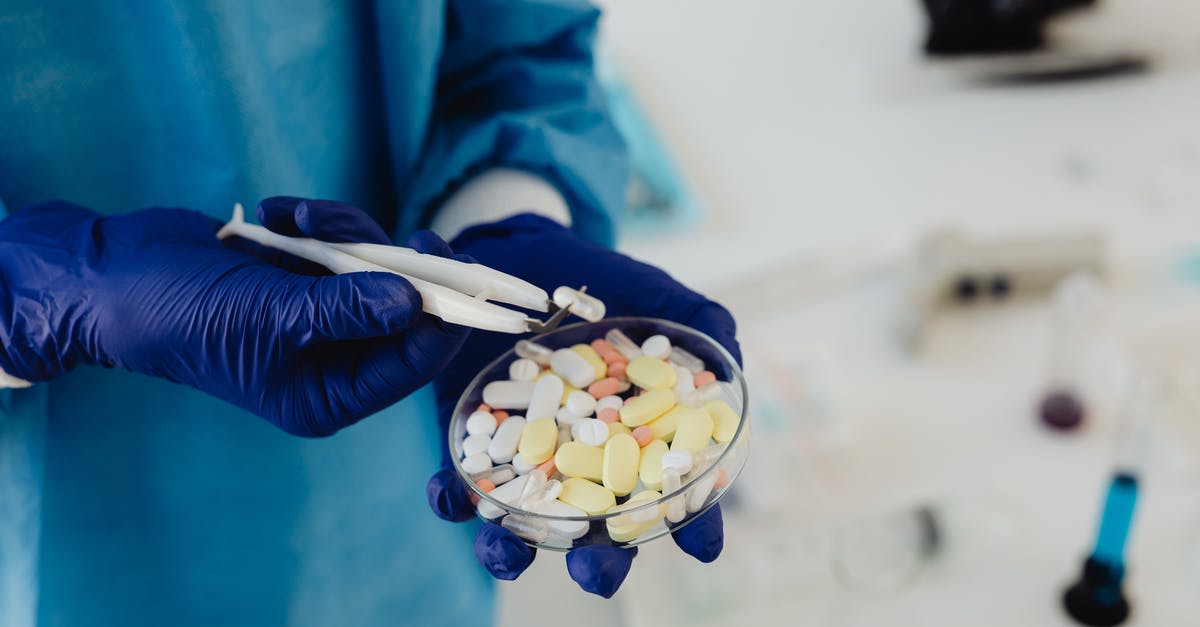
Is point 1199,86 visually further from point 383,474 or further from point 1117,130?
point 383,474

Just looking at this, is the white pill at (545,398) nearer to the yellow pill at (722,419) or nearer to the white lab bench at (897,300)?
the yellow pill at (722,419)

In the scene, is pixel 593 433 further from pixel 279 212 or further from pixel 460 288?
pixel 279 212

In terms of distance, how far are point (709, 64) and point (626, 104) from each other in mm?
230

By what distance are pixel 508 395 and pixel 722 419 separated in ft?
0.43

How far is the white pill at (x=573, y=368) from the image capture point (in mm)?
649

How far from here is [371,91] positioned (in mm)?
789

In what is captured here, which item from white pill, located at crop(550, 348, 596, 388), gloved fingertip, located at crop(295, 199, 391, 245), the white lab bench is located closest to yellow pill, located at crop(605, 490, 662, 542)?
white pill, located at crop(550, 348, 596, 388)

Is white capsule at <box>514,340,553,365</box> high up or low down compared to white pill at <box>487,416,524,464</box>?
up

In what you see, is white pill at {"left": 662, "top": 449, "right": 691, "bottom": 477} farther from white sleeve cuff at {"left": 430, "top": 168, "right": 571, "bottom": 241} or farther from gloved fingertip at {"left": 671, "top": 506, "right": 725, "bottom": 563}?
white sleeve cuff at {"left": 430, "top": 168, "right": 571, "bottom": 241}

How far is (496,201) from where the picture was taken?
81 cm

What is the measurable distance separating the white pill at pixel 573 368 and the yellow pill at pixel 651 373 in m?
0.02

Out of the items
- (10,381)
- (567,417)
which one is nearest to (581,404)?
(567,417)

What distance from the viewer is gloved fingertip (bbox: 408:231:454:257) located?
1.92 feet

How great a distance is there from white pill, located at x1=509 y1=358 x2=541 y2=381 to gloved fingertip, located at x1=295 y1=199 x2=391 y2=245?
0.35 ft
